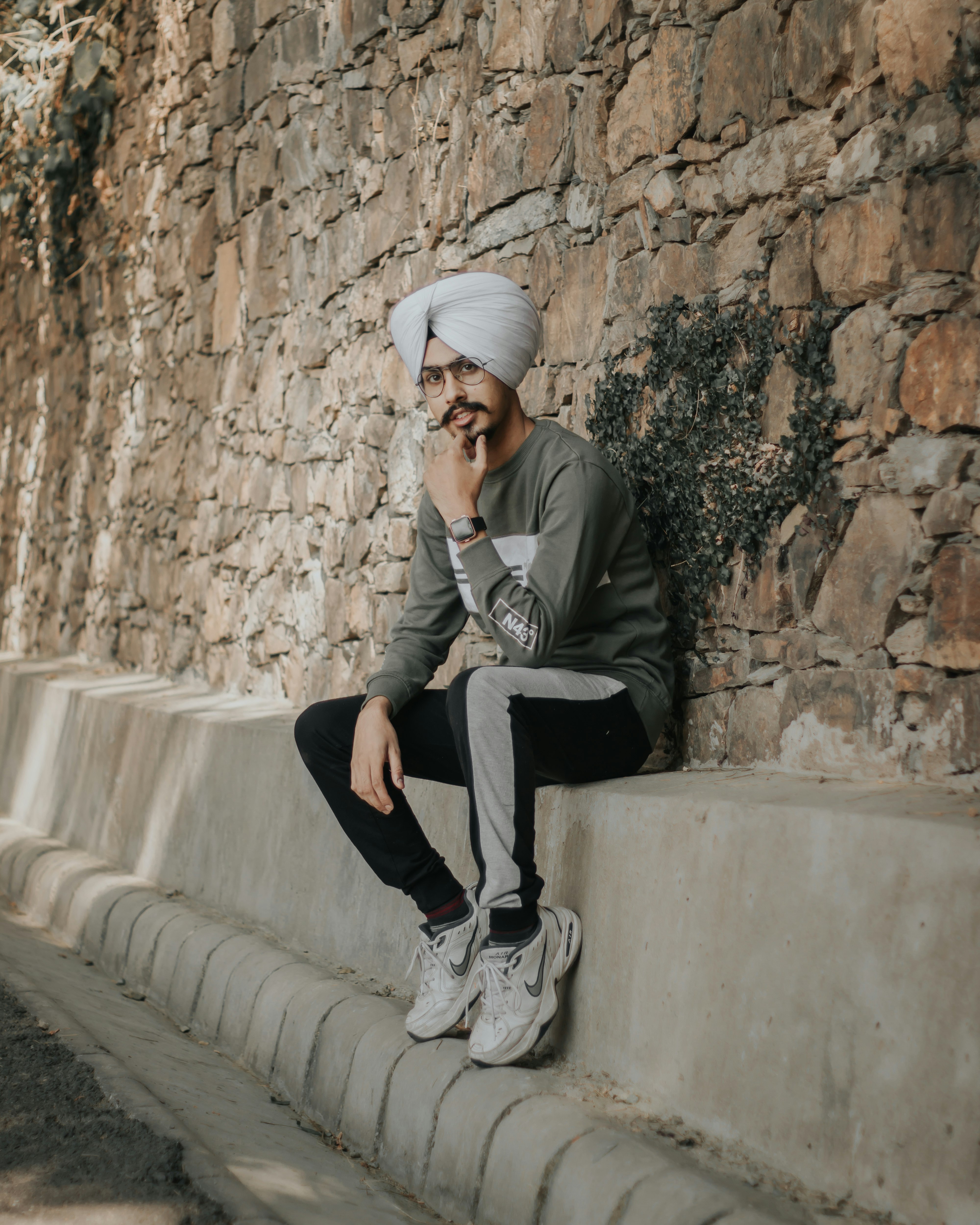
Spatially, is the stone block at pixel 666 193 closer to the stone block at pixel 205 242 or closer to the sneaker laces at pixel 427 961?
the sneaker laces at pixel 427 961

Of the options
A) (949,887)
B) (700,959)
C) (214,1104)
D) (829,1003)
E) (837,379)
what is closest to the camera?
(949,887)

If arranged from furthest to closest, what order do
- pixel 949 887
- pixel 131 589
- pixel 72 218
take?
pixel 72 218 → pixel 131 589 → pixel 949 887

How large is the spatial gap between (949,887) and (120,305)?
607cm

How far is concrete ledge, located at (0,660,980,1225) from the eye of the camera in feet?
5.37

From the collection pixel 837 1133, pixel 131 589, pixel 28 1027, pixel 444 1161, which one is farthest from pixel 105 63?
pixel 837 1133

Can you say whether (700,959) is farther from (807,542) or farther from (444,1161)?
(807,542)

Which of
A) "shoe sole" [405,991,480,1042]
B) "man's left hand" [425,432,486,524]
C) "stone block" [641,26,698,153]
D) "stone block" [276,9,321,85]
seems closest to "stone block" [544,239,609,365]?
"stone block" [641,26,698,153]

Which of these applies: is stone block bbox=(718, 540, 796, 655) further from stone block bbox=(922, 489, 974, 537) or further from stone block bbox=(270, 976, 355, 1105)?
stone block bbox=(270, 976, 355, 1105)

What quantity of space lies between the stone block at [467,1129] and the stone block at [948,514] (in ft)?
4.15

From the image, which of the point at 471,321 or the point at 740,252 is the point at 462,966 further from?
the point at 740,252

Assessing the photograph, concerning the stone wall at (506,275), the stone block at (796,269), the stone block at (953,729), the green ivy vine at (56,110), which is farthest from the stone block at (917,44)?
the green ivy vine at (56,110)

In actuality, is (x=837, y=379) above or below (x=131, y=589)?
above

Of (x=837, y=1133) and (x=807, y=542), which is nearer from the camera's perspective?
(x=837, y=1133)

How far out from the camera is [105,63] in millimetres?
6574
